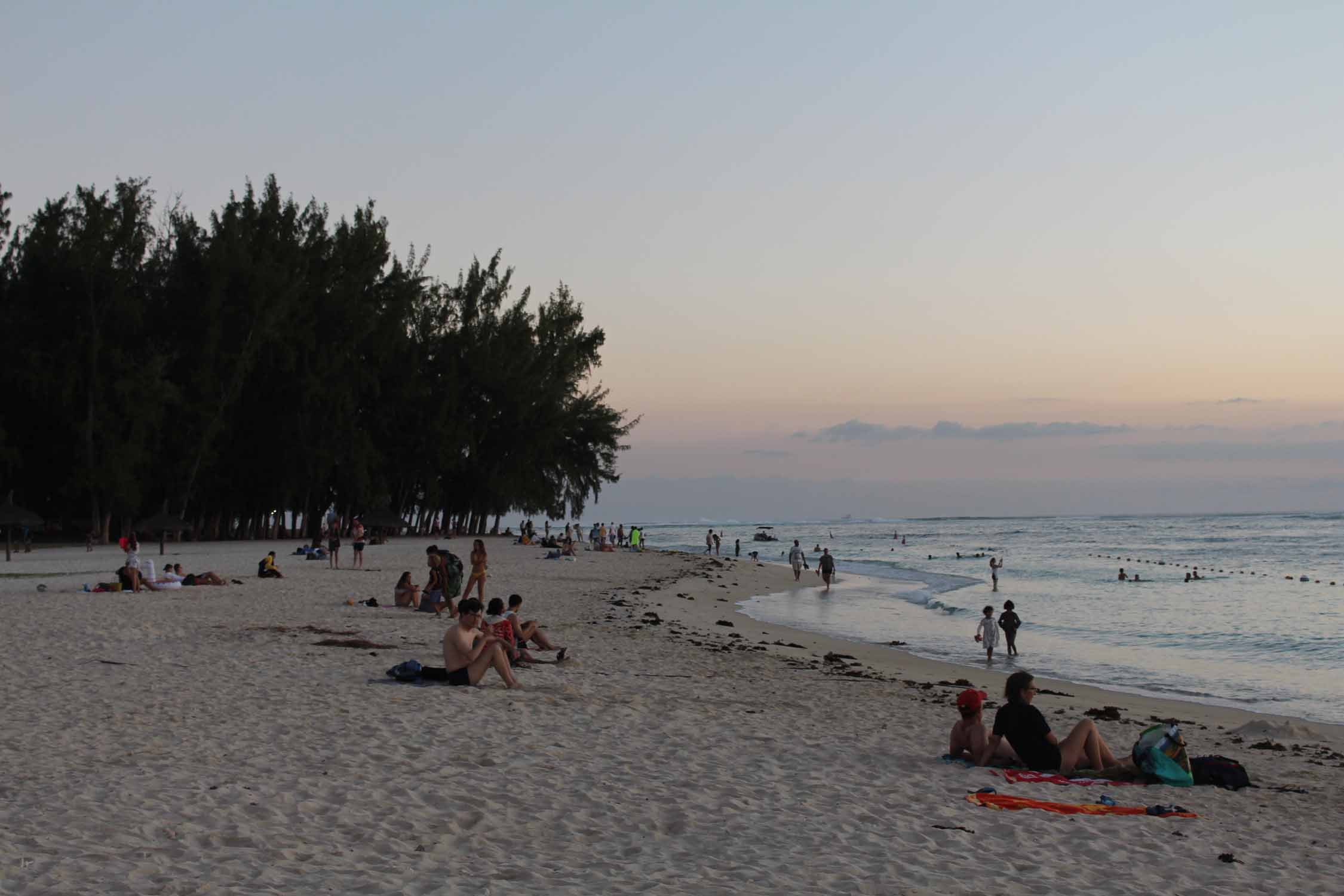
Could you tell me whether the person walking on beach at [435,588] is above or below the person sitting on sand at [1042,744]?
above

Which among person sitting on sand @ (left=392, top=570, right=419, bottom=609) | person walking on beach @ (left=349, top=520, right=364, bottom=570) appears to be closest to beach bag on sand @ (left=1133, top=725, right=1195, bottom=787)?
Answer: person sitting on sand @ (left=392, top=570, right=419, bottom=609)

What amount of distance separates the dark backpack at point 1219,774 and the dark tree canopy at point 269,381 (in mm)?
43204

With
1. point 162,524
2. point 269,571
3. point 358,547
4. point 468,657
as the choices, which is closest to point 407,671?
point 468,657

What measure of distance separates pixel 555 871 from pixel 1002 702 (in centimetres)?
988

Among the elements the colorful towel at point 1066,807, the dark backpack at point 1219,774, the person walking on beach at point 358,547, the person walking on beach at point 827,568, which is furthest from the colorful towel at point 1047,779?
the person walking on beach at point 827,568

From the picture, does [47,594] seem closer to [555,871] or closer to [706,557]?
[555,871]

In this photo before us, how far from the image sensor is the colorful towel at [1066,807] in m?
8.00

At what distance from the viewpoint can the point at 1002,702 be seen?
14.7m

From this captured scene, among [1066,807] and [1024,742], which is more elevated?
[1024,742]

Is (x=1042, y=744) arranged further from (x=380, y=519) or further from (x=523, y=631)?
(x=380, y=519)

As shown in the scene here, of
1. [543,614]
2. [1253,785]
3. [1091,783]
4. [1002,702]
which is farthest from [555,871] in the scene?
[543,614]

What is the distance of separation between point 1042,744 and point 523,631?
25.2 ft

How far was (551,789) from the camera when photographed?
804 cm

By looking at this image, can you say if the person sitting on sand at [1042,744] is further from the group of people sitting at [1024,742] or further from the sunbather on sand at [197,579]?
the sunbather on sand at [197,579]
